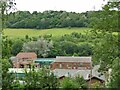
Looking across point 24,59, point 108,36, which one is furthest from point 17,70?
point 108,36

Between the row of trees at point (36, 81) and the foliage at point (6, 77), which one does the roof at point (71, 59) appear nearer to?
the row of trees at point (36, 81)

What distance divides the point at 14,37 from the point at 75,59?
650 mm

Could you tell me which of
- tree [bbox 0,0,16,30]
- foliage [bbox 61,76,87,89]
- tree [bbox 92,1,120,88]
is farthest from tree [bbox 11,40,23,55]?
tree [bbox 92,1,120,88]

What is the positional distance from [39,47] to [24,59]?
20 cm

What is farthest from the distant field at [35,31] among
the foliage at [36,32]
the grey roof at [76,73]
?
Result: the grey roof at [76,73]

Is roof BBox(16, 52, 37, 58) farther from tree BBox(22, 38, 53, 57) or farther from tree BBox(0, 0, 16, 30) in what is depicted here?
tree BBox(0, 0, 16, 30)

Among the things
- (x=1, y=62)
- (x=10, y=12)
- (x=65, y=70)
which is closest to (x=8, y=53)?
(x=1, y=62)

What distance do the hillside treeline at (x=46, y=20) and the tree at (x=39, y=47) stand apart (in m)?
0.15

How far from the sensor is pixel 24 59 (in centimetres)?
343

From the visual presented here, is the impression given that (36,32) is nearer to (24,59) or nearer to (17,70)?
(24,59)

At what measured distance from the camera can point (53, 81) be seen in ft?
11.0

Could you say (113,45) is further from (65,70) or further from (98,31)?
(65,70)

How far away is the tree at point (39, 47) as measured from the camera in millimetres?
3381

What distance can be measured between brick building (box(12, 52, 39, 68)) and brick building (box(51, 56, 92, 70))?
0.22m
